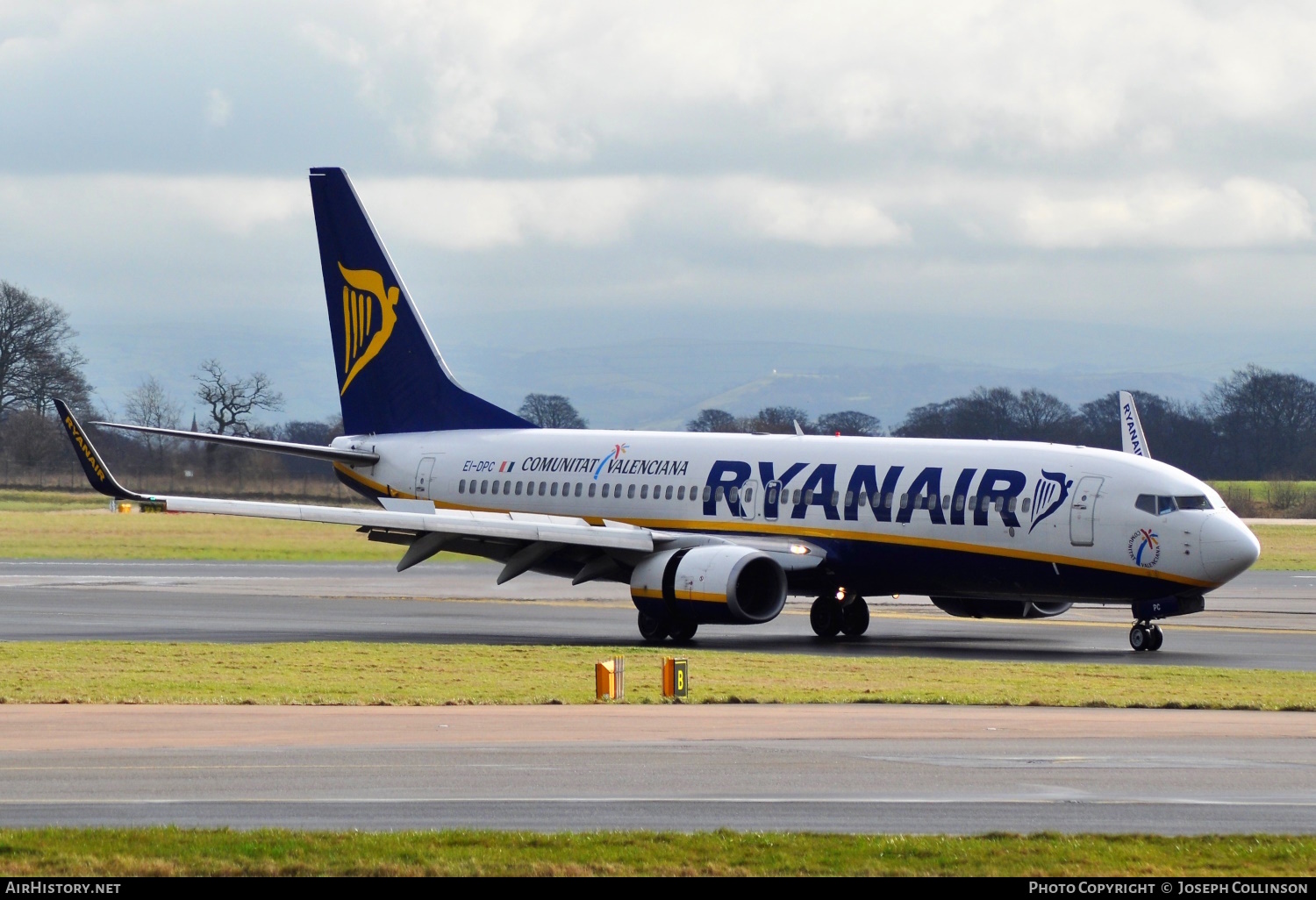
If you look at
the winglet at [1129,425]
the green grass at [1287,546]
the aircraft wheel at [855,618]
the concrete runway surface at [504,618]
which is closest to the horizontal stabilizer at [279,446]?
the concrete runway surface at [504,618]

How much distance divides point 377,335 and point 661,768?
29.1 meters

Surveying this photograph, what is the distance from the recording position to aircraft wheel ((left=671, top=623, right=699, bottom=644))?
33844mm

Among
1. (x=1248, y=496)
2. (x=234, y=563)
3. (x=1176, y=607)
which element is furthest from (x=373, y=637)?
(x=1248, y=496)

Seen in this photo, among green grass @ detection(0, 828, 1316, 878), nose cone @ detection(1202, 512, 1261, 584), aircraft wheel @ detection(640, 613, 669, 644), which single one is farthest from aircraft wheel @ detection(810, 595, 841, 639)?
green grass @ detection(0, 828, 1316, 878)

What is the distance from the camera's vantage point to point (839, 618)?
118ft

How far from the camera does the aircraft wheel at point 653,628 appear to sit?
3406 centimetres

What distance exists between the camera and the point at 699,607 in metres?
33.2

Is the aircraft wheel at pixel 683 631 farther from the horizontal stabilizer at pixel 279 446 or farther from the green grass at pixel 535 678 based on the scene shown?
the horizontal stabilizer at pixel 279 446

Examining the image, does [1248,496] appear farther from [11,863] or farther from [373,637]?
[11,863]

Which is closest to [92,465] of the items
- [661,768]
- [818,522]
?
[818,522]

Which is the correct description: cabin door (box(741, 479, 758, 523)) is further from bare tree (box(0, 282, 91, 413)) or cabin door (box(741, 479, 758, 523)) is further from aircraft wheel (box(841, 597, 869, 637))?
bare tree (box(0, 282, 91, 413))

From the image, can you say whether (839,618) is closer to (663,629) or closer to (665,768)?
(663,629)

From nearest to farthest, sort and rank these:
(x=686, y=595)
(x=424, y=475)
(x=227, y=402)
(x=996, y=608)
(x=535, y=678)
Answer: (x=535, y=678) < (x=686, y=595) < (x=996, y=608) < (x=424, y=475) < (x=227, y=402)
